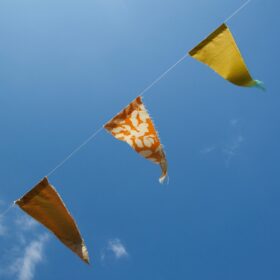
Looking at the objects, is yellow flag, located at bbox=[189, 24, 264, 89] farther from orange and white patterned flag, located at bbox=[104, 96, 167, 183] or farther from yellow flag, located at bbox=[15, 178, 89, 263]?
yellow flag, located at bbox=[15, 178, 89, 263]

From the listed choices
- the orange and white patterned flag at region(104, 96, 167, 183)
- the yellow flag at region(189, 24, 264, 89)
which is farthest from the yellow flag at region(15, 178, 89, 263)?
the yellow flag at region(189, 24, 264, 89)

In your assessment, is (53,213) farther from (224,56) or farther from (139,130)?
(224,56)

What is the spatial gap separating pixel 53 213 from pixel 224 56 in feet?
11.0

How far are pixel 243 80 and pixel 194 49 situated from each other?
791 mm

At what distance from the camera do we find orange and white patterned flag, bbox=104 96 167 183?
5.57 metres

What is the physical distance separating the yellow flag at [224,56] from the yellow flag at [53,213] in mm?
2890

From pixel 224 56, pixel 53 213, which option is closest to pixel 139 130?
pixel 224 56

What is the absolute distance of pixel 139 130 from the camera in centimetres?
562

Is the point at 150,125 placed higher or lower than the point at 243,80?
higher

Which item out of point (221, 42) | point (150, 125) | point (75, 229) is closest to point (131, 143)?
point (150, 125)

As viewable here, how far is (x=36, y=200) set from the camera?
562cm

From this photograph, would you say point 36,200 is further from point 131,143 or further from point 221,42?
point 221,42

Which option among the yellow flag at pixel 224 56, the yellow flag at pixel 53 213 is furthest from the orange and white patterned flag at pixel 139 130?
the yellow flag at pixel 53 213

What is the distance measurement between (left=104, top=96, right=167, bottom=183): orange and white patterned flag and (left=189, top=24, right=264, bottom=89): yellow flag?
1.12 meters
